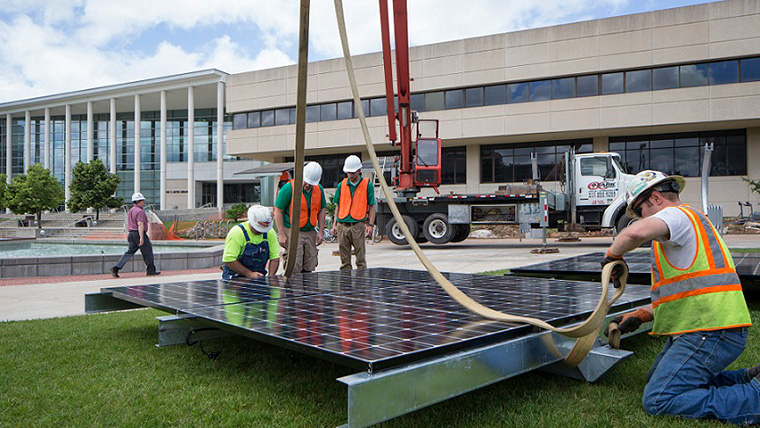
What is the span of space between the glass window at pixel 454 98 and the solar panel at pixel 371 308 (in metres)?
26.6

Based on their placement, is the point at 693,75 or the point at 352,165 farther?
the point at 693,75

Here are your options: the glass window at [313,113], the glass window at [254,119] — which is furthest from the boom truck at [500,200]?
the glass window at [254,119]

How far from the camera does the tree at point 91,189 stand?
4450 centimetres

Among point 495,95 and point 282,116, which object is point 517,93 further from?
point 282,116

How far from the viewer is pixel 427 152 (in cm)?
1850

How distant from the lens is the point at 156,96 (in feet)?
169

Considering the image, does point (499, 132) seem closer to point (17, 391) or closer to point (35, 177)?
point (17, 391)

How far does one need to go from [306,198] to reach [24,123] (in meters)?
68.7

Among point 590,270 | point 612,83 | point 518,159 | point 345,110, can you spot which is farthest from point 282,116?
point 590,270

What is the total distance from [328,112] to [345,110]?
3.80 feet

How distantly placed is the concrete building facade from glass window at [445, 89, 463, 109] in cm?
6

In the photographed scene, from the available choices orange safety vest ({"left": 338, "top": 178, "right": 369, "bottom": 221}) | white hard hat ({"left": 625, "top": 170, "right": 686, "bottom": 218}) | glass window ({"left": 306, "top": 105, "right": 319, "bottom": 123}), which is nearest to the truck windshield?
orange safety vest ({"left": 338, "top": 178, "right": 369, "bottom": 221})

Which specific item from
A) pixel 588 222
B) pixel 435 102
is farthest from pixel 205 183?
pixel 588 222

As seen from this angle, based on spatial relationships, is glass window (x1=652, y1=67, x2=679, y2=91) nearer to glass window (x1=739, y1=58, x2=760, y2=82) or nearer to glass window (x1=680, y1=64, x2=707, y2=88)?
glass window (x1=680, y1=64, x2=707, y2=88)
